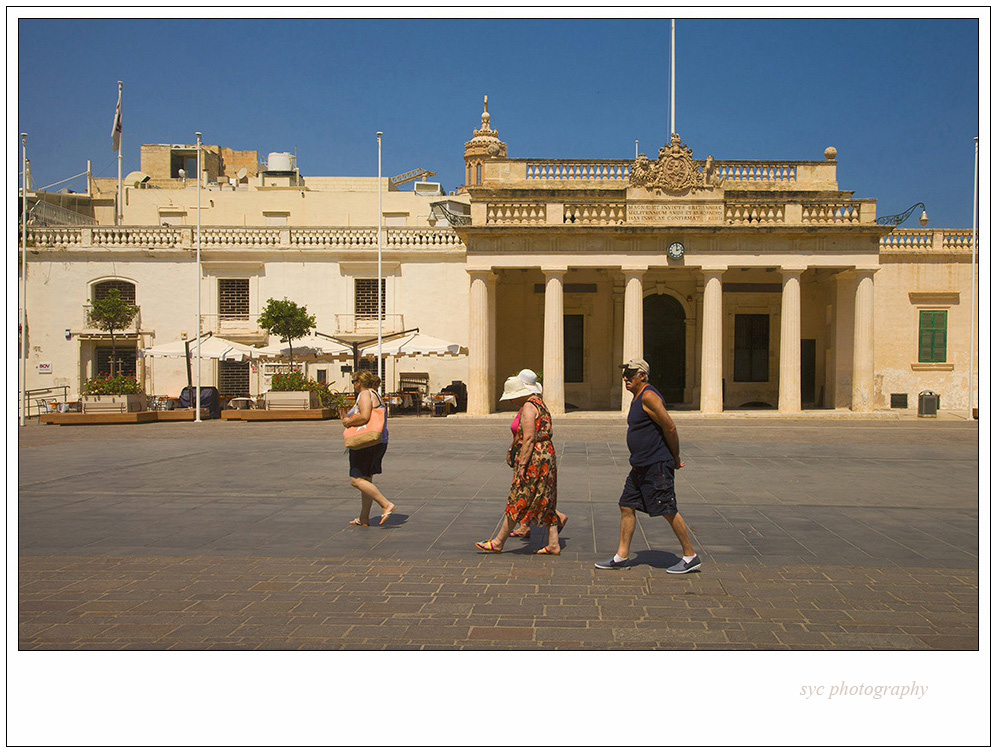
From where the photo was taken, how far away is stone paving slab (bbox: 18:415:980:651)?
198 inches

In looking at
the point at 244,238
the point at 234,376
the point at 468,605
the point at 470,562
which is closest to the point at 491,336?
the point at 234,376

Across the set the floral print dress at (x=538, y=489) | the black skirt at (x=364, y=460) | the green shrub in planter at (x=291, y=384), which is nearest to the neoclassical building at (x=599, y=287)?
the green shrub in planter at (x=291, y=384)

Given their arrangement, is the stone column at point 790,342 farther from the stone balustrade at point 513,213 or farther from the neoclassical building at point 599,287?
the stone balustrade at point 513,213

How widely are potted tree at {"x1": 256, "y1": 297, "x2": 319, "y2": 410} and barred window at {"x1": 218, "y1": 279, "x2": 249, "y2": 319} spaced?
11.4 feet

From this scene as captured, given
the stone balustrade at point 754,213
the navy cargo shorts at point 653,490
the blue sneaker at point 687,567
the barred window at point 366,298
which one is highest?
the stone balustrade at point 754,213

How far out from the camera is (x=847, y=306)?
2964 cm

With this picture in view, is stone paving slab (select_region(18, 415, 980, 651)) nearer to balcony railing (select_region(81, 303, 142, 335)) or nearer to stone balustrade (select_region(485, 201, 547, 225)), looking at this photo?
stone balustrade (select_region(485, 201, 547, 225))

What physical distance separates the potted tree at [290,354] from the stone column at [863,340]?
17371 mm

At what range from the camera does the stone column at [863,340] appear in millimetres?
27781

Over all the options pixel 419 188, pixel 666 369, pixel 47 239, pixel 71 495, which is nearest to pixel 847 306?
pixel 666 369

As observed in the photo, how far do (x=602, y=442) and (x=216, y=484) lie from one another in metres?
8.96

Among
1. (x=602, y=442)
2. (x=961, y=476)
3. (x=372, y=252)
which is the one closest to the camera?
(x=961, y=476)
